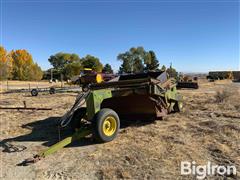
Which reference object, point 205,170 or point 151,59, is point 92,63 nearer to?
point 151,59

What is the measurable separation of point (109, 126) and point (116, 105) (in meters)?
1.69

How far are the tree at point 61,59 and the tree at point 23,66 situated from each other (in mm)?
9704

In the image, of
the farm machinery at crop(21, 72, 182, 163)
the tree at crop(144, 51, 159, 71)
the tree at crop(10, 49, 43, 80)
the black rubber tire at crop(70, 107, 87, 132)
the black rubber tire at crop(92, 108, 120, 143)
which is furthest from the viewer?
the tree at crop(144, 51, 159, 71)

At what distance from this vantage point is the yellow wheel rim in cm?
541

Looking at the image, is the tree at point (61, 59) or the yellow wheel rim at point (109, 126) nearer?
the yellow wheel rim at point (109, 126)

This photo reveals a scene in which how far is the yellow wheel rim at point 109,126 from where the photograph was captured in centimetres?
541

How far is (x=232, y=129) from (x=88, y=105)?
360 centimetres

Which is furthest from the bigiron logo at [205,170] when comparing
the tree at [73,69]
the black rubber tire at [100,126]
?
the tree at [73,69]

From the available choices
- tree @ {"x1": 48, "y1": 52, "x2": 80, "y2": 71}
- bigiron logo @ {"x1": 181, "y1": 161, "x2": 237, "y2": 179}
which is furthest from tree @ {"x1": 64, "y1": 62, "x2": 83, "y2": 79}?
bigiron logo @ {"x1": 181, "y1": 161, "x2": 237, "y2": 179}

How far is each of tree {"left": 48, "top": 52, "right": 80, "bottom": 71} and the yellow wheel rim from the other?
74926 millimetres

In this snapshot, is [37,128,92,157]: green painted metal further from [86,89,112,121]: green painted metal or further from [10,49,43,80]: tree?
[10,49,43,80]: tree

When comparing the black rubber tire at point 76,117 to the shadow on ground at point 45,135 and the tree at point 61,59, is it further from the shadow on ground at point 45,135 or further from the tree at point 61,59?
the tree at point 61,59

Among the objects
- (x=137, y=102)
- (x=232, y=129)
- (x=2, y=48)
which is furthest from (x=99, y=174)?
(x=2, y=48)

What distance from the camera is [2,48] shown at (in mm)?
66500
